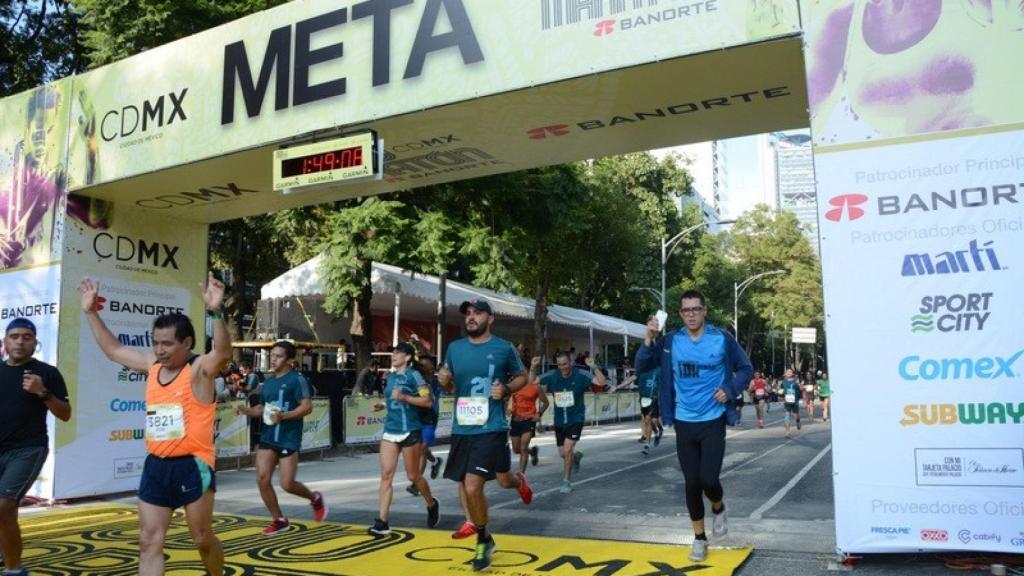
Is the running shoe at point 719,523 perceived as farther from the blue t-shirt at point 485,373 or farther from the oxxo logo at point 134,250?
the oxxo logo at point 134,250

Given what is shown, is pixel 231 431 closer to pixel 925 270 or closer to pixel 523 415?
pixel 523 415

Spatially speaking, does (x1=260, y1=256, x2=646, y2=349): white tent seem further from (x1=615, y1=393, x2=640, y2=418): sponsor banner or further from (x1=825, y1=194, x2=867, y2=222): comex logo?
(x1=825, y1=194, x2=867, y2=222): comex logo

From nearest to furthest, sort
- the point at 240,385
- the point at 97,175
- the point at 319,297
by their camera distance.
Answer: the point at 97,175 → the point at 240,385 → the point at 319,297

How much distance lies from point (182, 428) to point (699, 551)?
3.94 metres

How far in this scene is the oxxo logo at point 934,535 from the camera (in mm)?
5656

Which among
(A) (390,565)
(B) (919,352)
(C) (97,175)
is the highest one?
(C) (97,175)

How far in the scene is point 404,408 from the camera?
773 cm

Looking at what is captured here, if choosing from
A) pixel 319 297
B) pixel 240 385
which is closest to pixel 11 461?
pixel 240 385

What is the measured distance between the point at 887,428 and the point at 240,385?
13.2 metres

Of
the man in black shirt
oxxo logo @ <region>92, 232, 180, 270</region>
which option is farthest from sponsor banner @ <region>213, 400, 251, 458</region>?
the man in black shirt

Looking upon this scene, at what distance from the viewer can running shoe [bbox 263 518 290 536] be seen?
25.3ft

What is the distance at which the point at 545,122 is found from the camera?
8641 millimetres

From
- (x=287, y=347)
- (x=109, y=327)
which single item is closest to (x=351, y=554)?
(x=287, y=347)

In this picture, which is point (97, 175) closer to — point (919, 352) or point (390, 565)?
point (390, 565)
